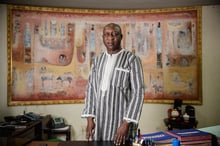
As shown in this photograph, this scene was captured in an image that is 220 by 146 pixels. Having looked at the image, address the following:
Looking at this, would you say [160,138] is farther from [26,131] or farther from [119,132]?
[26,131]

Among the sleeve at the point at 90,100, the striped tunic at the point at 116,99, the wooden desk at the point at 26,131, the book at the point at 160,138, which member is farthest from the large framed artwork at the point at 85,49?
the book at the point at 160,138

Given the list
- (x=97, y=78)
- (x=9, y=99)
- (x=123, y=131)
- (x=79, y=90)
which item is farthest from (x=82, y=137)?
(x=123, y=131)

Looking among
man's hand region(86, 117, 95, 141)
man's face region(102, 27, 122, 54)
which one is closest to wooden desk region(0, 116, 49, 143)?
man's hand region(86, 117, 95, 141)

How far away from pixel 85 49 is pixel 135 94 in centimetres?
169

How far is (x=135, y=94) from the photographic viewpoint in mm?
1613

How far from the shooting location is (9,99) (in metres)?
2.86

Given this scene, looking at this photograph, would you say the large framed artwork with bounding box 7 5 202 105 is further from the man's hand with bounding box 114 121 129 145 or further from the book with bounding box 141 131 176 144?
the book with bounding box 141 131 176 144

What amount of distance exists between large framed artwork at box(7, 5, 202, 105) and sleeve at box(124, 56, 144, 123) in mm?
1504

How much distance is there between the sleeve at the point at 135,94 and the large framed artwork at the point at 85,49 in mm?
1504

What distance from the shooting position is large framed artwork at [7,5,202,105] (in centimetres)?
295

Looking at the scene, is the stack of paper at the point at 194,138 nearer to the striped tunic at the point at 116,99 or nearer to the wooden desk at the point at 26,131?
the striped tunic at the point at 116,99

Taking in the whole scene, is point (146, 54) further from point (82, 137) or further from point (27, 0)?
point (27, 0)

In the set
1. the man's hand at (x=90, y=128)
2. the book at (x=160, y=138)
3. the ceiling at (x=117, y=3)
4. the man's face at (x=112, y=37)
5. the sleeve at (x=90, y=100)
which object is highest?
the ceiling at (x=117, y=3)

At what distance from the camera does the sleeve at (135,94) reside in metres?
1.53
